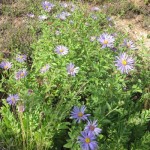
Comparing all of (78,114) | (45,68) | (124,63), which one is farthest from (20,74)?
(124,63)

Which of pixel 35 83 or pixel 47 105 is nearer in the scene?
pixel 47 105

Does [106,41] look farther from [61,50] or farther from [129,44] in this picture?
[61,50]

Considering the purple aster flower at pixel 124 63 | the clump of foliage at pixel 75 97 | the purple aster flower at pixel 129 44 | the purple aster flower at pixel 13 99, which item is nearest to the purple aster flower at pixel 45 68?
the clump of foliage at pixel 75 97

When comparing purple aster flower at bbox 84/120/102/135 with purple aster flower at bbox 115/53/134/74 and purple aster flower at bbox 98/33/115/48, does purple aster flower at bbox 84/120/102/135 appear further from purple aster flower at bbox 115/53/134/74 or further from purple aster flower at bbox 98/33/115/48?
purple aster flower at bbox 98/33/115/48

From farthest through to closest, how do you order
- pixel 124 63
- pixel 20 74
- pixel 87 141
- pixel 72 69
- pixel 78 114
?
1. pixel 20 74
2. pixel 72 69
3. pixel 124 63
4. pixel 78 114
5. pixel 87 141

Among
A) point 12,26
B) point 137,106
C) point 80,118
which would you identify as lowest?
point 12,26

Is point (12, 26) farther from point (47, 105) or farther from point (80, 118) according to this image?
point (80, 118)

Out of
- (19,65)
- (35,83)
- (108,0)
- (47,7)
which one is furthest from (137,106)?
(108,0)

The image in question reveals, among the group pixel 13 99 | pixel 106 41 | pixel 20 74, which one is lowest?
pixel 13 99
